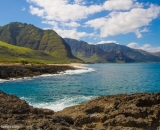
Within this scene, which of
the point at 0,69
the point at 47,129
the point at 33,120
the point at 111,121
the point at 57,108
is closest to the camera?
the point at 47,129

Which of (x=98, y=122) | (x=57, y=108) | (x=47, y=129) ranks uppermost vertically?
(x=47, y=129)

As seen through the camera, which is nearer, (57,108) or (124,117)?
(124,117)

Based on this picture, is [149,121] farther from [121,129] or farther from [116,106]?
[116,106]

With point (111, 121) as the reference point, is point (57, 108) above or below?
Answer: below

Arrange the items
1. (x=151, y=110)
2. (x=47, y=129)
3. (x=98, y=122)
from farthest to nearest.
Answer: (x=151, y=110), (x=98, y=122), (x=47, y=129)

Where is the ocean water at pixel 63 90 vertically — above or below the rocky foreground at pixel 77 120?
below

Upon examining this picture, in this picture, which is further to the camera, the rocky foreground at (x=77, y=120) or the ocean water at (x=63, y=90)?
the ocean water at (x=63, y=90)

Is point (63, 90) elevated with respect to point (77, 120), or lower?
lower

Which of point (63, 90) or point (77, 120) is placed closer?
point (77, 120)

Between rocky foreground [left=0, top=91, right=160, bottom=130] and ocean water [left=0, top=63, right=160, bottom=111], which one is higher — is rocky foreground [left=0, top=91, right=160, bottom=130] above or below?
above

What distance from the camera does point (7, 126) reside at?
13547 mm

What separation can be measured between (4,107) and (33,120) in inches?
189

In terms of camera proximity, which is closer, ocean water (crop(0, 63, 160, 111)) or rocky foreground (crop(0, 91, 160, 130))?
rocky foreground (crop(0, 91, 160, 130))

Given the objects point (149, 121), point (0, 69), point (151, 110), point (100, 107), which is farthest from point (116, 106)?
point (0, 69)
